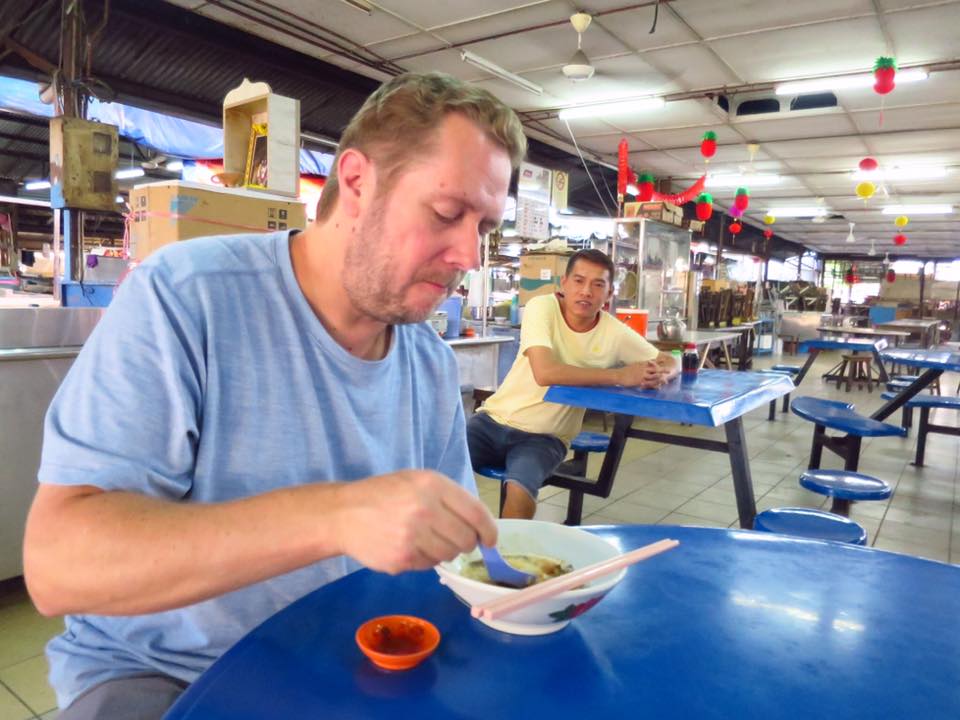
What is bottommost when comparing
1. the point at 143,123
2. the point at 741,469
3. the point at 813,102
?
the point at 741,469

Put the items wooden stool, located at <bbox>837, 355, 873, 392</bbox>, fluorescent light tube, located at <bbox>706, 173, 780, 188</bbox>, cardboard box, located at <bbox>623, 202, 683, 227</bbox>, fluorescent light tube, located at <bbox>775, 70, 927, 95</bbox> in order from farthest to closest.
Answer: fluorescent light tube, located at <bbox>706, 173, 780, 188</bbox> → wooden stool, located at <bbox>837, 355, 873, 392</bbox> → cardboard box, located at <bbox>623, 202, 683, 227</bbox> → fluorescent light tube, located at <bbox>775, 70, 927, 95</bbox>

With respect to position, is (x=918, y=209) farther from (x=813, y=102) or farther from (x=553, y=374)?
(x=553, y=374)

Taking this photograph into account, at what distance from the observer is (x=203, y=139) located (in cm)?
608

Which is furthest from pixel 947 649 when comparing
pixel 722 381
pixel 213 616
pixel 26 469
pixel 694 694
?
pixel 26 469

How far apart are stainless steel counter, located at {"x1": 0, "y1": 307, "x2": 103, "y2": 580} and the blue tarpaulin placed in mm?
2917

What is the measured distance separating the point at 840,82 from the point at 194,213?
20.0 feet

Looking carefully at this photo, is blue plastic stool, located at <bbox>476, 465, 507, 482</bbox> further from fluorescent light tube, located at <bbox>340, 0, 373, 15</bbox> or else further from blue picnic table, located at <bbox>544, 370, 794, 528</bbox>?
fluorescent light tube, located at <bbox>340, 0, 373, 15</bbox>

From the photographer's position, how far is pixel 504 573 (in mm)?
852

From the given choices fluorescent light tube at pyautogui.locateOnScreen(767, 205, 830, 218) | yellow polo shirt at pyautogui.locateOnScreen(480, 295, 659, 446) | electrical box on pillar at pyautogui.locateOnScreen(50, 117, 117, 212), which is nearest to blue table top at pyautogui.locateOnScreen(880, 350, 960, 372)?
yellow polo shirt at pyautogui.locateOnScreen(480, 295, 659, 446)

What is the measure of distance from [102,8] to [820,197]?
12.1 metres

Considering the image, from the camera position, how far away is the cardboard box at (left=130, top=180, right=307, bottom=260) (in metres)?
2.53

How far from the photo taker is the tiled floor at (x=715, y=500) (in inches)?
89.0

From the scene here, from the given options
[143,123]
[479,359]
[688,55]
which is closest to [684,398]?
[479,359]

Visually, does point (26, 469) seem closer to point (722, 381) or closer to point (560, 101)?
point (722, 381)
